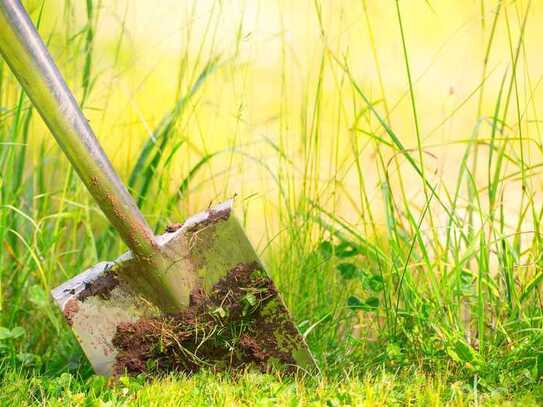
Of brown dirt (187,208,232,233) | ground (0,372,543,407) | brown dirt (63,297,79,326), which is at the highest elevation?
brown dirt (187,208,232,233)

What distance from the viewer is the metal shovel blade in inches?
93.5

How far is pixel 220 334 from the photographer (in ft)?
7.89

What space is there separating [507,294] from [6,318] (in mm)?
1472

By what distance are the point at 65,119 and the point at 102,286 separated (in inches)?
18.3

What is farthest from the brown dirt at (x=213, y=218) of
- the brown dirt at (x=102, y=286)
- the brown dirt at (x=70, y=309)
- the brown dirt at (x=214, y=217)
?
the brown dirt at (x=70, y=309)

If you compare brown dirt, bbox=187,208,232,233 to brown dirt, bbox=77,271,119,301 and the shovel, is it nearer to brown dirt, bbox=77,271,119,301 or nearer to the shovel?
the shovel

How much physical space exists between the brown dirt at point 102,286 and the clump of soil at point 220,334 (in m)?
0.10

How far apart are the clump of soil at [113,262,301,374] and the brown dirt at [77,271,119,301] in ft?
0.34

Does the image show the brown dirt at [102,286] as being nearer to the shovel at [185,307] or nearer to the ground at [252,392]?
the shovel at [185,307]

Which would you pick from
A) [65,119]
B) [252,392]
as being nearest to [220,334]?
[252,392]

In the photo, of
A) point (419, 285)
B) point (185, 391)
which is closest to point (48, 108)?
point (185, 391)

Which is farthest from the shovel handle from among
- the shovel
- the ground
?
the ground

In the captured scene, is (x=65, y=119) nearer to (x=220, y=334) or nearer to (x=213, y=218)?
(x=213, y=218)

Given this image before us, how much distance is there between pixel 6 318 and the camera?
272cm
